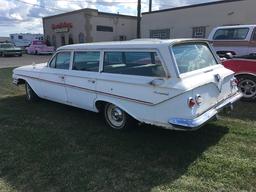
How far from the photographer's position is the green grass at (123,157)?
3.43 metres

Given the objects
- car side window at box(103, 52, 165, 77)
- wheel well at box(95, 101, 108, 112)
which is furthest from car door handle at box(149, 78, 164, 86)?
wheel well at box(95, 101, 108, 112)

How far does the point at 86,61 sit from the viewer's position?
556 cm

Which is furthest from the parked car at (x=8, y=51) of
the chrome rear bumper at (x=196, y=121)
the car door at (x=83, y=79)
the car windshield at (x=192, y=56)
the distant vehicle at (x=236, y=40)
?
the chrome rear bumper at (x=196, y=121)

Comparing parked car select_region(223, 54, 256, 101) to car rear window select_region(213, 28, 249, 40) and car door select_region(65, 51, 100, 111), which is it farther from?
car rear window select_region(213, 28, 249, 40)

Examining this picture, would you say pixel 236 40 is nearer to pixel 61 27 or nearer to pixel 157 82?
pixel 157 82

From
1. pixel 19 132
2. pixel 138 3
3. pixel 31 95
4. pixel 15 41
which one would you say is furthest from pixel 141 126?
pixel 15 41

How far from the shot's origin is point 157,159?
3982mm

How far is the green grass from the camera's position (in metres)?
3.43

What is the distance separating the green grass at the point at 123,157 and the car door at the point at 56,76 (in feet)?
2.27

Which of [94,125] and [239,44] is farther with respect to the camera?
[239,44]

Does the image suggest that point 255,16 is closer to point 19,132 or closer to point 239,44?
point 239,44

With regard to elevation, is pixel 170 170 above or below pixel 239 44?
below

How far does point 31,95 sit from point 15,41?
52.6 metres

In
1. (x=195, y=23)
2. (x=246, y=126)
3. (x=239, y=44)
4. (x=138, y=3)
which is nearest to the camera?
(x=246, y=126)
